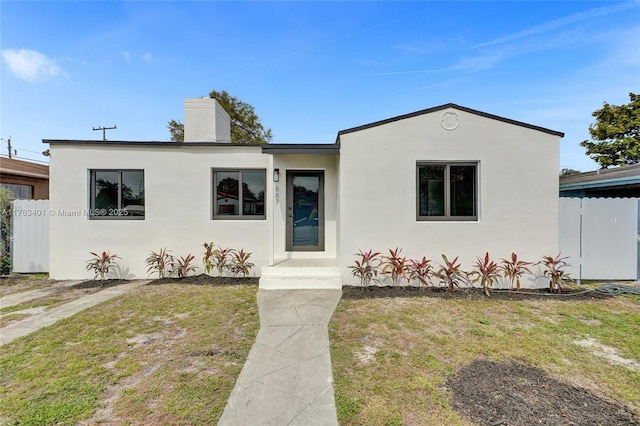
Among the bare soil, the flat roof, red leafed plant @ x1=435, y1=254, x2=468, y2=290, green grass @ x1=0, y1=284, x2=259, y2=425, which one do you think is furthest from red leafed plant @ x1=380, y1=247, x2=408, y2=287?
green grass @ x1=0, y1=284, x2=259, y2=425

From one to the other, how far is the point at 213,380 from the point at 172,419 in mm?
551

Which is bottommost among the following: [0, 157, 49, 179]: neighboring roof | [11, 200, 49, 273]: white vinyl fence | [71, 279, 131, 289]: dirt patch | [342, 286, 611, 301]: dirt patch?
[71, 279, 131, 289]: dirt patch

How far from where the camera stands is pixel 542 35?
29.5 ft

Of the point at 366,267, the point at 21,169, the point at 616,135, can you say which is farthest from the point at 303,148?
the point at 616,135

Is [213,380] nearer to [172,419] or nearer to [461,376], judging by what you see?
[172,419]

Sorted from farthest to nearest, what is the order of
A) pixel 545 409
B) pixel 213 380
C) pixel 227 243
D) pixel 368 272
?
pixel 227 243 < pixel 368 272 < pixel 213 380 < pixel 545 409

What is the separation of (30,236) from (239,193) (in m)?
5.82

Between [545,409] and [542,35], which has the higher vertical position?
[542,35]

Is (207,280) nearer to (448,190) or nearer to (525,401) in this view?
(448,190)

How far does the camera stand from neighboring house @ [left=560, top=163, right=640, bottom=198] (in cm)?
807

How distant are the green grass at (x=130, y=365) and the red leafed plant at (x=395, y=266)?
9.44 ft

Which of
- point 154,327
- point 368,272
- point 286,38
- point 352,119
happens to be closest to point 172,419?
point 154,327

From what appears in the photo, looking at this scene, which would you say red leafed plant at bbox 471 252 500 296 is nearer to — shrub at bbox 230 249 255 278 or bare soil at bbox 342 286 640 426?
bare soil at bbox 342 286 640 426

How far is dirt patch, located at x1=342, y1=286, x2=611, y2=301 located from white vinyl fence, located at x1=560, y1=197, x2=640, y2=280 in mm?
1079
